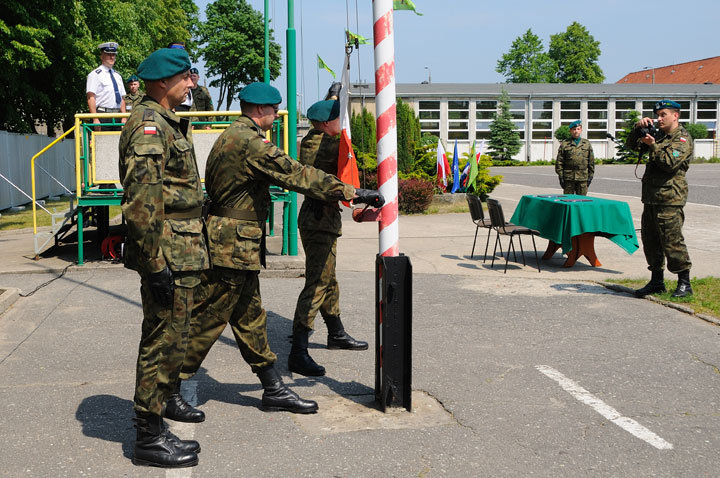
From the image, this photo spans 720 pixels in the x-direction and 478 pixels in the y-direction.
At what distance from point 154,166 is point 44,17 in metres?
15.4

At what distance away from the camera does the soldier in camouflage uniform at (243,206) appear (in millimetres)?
4492

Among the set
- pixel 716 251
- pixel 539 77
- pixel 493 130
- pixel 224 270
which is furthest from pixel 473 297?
pixel 539 77

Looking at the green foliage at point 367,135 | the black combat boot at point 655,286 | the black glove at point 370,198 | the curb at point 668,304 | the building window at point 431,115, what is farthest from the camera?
the building window at point 431,115

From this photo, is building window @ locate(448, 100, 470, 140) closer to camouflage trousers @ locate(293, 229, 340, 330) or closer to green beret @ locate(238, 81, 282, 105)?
camouflage trousers @ locate(293, 229, 340, 330)

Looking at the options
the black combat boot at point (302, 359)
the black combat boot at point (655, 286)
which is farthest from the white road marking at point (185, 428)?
the black combat boot at point (655, 286)

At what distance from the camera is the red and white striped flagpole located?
15.4 feet

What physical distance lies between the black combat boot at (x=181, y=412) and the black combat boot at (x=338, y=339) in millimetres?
1867

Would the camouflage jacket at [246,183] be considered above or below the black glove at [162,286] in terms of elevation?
above

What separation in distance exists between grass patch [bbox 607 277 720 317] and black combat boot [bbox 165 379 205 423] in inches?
200

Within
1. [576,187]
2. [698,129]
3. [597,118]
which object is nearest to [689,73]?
[597,118]

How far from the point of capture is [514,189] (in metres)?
27.4

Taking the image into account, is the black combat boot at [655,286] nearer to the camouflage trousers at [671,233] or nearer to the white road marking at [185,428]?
the camouflage trousers at [671,233]

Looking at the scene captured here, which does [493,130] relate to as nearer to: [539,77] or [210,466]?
[539,77]

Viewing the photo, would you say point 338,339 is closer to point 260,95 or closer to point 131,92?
point 260,95
